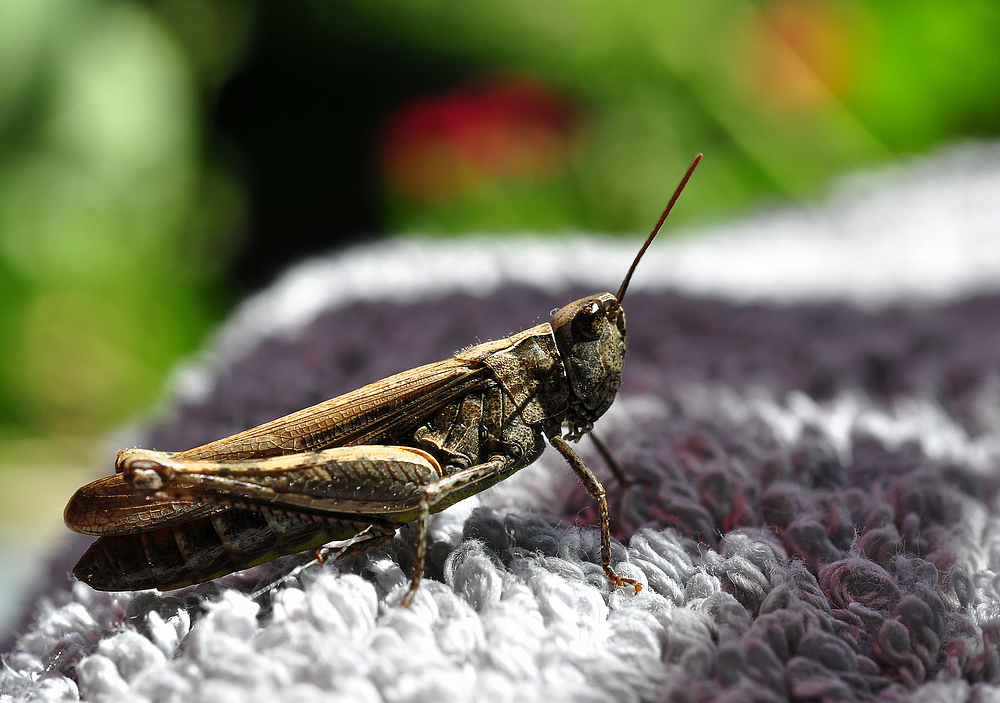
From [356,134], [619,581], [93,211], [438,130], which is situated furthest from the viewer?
[356,134]

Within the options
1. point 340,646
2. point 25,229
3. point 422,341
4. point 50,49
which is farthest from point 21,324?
point 340,646

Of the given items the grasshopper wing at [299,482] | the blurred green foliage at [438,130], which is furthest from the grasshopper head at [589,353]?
the blurred green foliage at [438,130]

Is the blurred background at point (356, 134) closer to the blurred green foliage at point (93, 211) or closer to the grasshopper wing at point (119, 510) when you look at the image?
the blurred green foliage at point (93, 211)

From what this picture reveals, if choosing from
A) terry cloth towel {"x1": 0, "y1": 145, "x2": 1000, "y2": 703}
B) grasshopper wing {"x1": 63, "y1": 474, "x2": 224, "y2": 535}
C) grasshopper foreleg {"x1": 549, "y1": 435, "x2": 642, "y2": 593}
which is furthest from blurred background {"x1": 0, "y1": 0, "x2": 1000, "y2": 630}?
grasshopper foreleg {"x1": 549, "y1": 435, "x2": 642, "y2": 593}

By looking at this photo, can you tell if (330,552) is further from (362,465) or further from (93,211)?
(93,211)

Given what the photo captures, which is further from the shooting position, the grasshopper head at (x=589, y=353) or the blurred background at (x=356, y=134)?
the blurred background at (x=356, y=134)

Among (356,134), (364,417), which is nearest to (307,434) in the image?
(364,417)

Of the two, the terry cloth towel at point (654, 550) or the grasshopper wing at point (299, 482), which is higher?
the grasshopper wing at point (299, 482)
